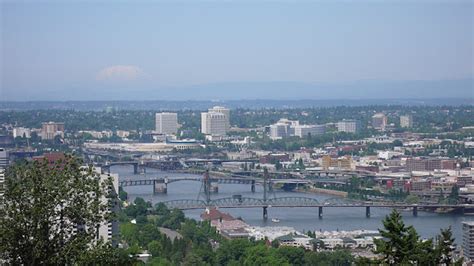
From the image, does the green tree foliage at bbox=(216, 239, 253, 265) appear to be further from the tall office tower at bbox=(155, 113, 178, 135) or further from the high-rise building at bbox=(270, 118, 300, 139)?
the tall office tower at bbox=(155, 113, 178, 135)

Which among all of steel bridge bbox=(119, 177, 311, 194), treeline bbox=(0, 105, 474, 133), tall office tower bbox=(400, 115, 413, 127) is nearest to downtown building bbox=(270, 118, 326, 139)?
treeline bbox=(0, 105, 474, 133)

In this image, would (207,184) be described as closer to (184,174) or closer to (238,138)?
(184,174)

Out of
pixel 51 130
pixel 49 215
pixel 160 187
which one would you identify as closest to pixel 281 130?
pixel 51 130

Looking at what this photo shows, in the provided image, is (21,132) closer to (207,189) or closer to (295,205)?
(207,189)

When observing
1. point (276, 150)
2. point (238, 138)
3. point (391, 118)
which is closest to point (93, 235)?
point (276, 150)

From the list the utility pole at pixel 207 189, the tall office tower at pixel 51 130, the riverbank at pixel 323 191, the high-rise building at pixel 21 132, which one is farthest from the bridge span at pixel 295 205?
the tall office tower at pixel 51 130

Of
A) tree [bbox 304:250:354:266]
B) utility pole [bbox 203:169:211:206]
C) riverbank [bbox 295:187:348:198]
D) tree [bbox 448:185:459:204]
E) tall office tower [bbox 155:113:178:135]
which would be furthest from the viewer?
tall office tower [bbox 155:113:178:135]

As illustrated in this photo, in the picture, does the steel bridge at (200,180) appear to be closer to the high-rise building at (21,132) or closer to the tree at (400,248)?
the high-rise building at (21,132)
